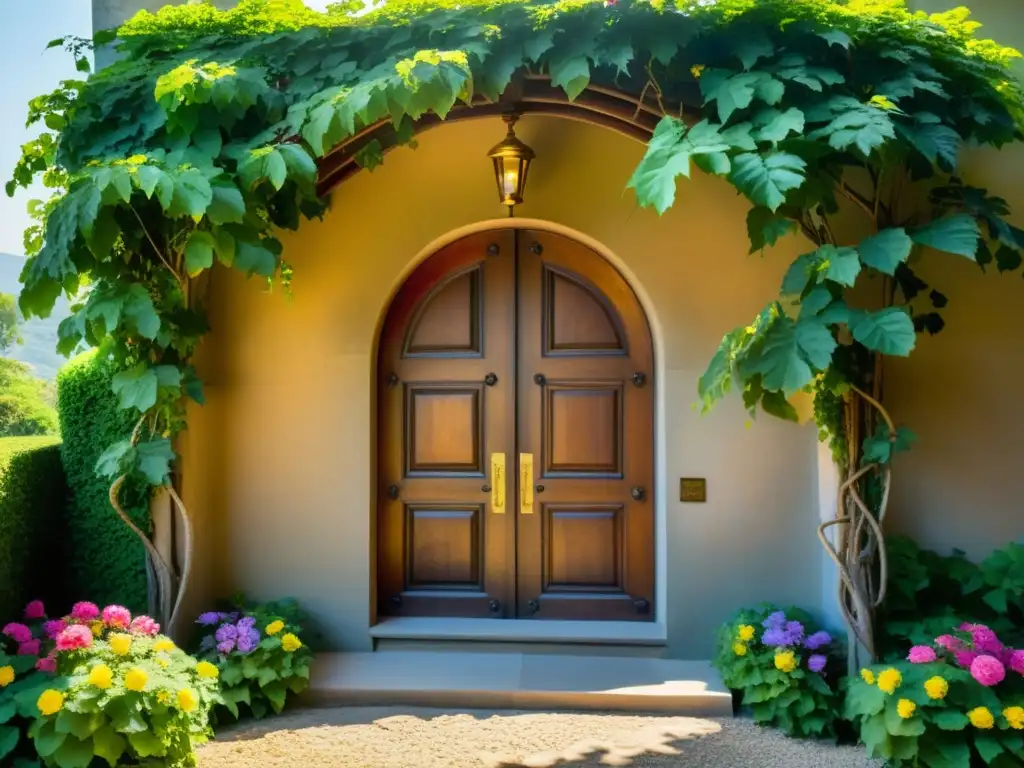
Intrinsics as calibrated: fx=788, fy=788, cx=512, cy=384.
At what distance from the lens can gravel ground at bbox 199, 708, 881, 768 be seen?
320cm

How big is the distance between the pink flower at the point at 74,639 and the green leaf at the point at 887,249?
3387 mm

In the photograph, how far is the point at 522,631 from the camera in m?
4.14

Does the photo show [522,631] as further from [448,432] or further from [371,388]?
[371,388]

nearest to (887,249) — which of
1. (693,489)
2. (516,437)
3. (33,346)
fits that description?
(693,489)

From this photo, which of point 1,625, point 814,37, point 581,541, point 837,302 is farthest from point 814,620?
point 1,625

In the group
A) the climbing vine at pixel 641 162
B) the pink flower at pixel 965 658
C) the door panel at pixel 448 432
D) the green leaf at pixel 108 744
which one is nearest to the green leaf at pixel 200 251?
the climbing vine at pixel 641 162

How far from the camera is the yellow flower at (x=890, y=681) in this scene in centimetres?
297

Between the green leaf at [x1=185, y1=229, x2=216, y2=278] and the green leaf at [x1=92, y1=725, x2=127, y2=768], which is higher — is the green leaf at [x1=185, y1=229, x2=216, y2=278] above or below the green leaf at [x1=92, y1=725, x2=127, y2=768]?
above

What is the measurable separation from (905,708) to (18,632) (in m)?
3.51

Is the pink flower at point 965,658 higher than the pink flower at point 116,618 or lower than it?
lower

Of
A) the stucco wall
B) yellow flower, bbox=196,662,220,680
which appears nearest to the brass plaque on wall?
the stucco wall

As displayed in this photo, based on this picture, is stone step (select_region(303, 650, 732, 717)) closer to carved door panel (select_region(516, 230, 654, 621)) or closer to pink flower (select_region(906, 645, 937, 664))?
carved door panel (select_region(516, 230, 654, 621))

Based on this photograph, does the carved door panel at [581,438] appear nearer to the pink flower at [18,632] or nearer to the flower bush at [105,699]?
the flower bush at [105,699]

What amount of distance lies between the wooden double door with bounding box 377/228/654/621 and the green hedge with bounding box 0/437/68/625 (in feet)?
5.44
